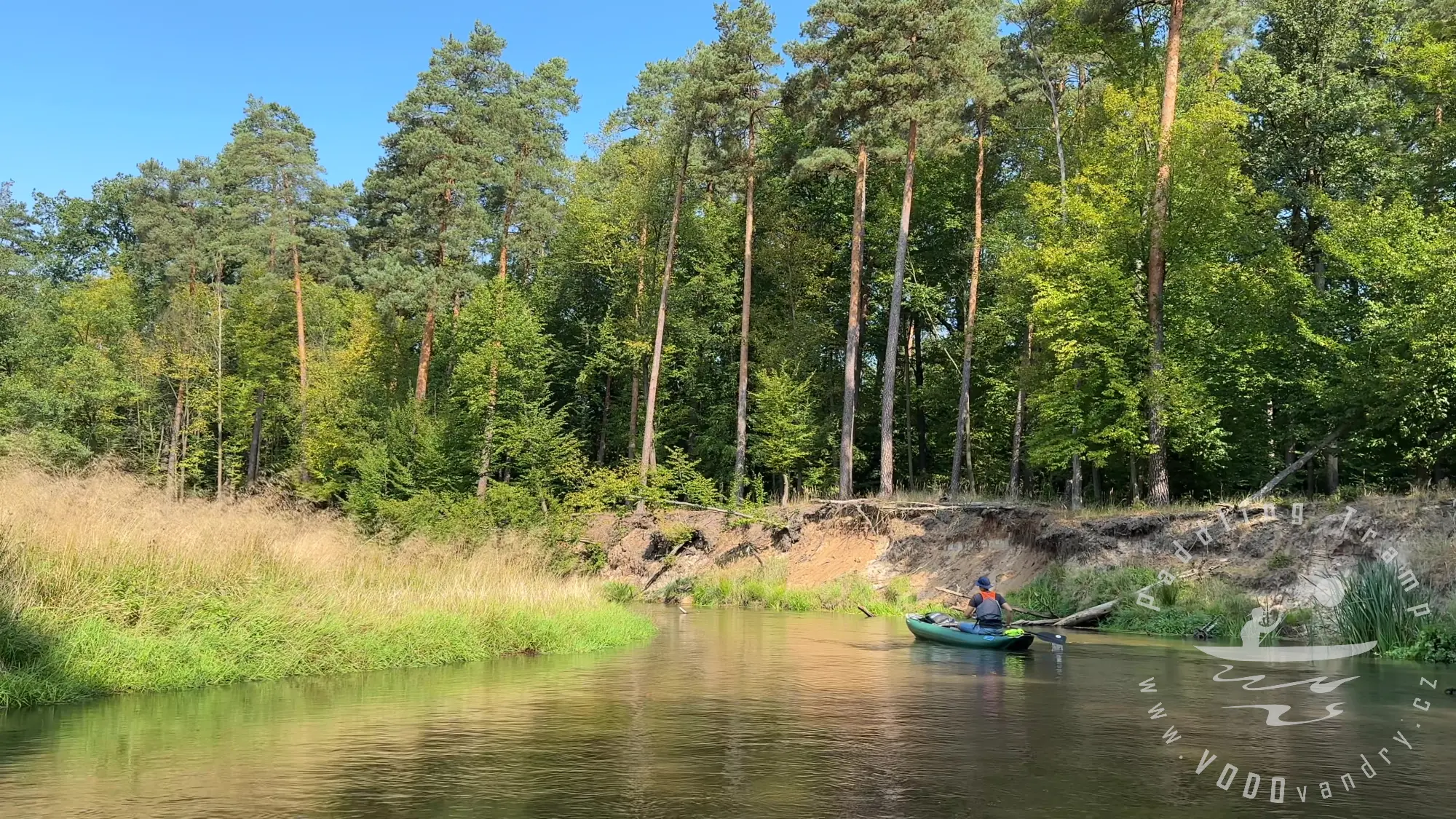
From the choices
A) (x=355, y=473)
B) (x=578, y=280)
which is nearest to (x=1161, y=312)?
(x=578, y=280)

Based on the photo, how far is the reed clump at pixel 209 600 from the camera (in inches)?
458

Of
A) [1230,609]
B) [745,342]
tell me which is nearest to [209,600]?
[1230,609]

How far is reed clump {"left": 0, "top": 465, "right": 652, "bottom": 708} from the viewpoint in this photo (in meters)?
11.6

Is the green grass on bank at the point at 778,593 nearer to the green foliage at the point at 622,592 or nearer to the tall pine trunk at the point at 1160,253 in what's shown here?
the green foliage at the point at 622,592

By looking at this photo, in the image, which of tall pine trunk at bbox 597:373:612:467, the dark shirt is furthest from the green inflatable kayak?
tall pine trunk at bbox 597:373:612:467

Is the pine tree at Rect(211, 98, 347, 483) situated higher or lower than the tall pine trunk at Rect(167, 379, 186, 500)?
higher

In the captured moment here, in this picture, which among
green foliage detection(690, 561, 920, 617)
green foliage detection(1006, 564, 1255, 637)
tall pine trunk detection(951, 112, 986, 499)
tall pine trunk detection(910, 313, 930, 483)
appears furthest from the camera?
tall pine trunk detection(910, 313, 930, 483)

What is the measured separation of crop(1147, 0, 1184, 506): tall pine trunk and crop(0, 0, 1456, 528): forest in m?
0.13

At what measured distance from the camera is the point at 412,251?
4100 cm

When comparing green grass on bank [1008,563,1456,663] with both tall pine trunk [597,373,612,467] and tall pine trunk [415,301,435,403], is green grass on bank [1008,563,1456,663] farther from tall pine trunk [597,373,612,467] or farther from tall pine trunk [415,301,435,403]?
tall pine trunk [415,301,435,403]

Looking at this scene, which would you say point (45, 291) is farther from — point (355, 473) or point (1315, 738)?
point (1315, 738)

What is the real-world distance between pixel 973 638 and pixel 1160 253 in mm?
13063

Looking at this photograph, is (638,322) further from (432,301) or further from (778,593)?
(778,593)

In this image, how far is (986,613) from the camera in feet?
65.1
